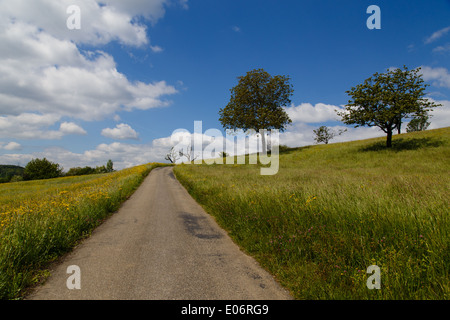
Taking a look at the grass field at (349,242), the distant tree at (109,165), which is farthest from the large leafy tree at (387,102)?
the distant tree at (109,165)

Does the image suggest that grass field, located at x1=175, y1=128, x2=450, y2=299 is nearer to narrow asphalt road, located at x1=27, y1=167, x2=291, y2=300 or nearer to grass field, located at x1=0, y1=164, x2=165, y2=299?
narrow asphalt road, located at x1=27, y1=167, x2=291, y2=300

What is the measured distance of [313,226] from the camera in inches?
198

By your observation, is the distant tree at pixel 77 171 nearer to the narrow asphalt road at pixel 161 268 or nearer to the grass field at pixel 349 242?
the narrow asphalt road at pixel 161 268

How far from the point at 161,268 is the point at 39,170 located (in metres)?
117

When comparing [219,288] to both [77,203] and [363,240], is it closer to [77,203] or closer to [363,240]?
→ [363,240]

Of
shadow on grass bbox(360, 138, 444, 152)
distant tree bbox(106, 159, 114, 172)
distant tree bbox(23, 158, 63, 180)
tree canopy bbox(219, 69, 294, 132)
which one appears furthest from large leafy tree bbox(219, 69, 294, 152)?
distant tree bbox(106, 159, 114, 172)

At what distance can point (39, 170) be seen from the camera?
88938 mm

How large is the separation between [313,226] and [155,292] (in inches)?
151

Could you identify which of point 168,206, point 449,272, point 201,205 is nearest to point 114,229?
point 168,206

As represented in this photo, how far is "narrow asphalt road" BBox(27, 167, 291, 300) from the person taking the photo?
3545 millimetres

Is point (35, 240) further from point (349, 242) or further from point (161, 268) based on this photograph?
point (349, 242)

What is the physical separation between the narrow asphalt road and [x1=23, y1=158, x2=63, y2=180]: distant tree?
367 ft

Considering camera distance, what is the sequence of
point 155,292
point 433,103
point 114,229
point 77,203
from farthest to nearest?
point 433,103 < point 77,203 < point 114,229 < point 155,292

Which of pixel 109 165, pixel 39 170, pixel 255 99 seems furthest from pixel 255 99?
pixel 109 165
